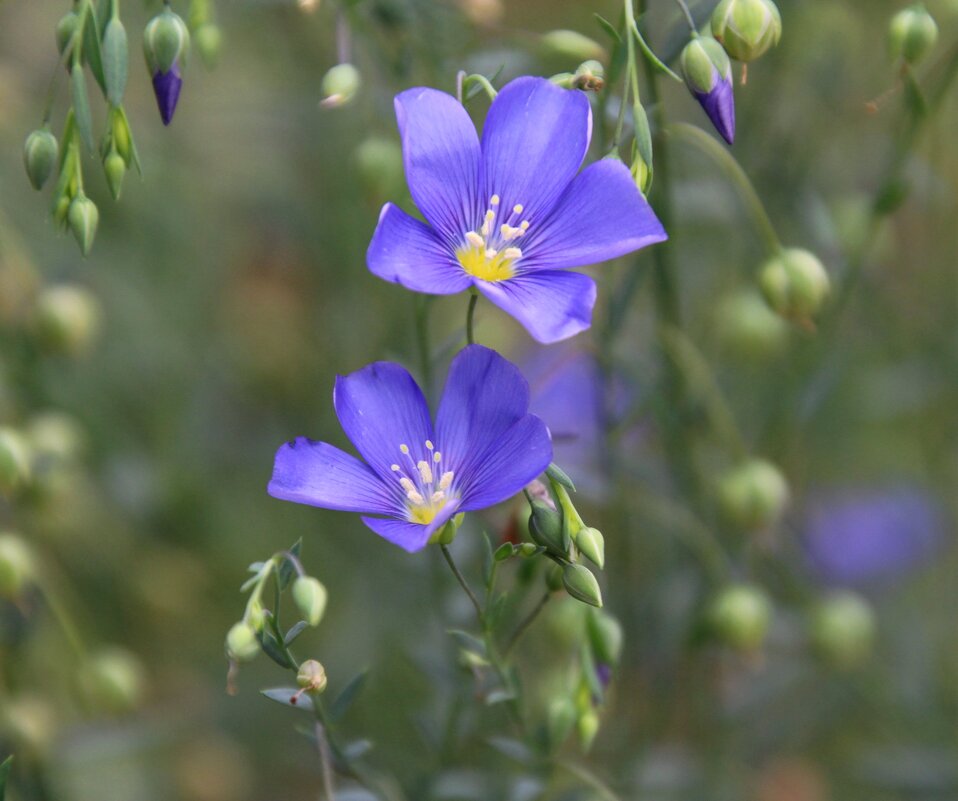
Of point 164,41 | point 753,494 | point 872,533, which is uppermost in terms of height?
point 164,41

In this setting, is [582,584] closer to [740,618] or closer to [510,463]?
[510,463]

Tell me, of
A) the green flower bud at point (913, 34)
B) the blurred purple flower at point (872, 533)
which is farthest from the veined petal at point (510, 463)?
the blurred purple flower at point (872, 533)

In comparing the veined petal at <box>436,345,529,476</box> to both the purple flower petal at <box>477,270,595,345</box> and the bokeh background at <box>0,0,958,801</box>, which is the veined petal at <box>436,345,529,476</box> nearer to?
the purple flower petal at <box>477,270,595,345</box>

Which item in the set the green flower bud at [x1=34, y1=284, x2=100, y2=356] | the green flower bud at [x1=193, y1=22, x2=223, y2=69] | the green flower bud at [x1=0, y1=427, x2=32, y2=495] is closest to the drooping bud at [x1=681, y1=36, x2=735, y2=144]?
the green flower bud at [x1=193, y1=22, x2=223, y2=69]

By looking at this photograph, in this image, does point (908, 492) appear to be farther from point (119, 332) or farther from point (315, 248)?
point (119, 332)

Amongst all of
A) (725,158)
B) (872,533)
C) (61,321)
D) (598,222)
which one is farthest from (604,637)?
(872,533)
